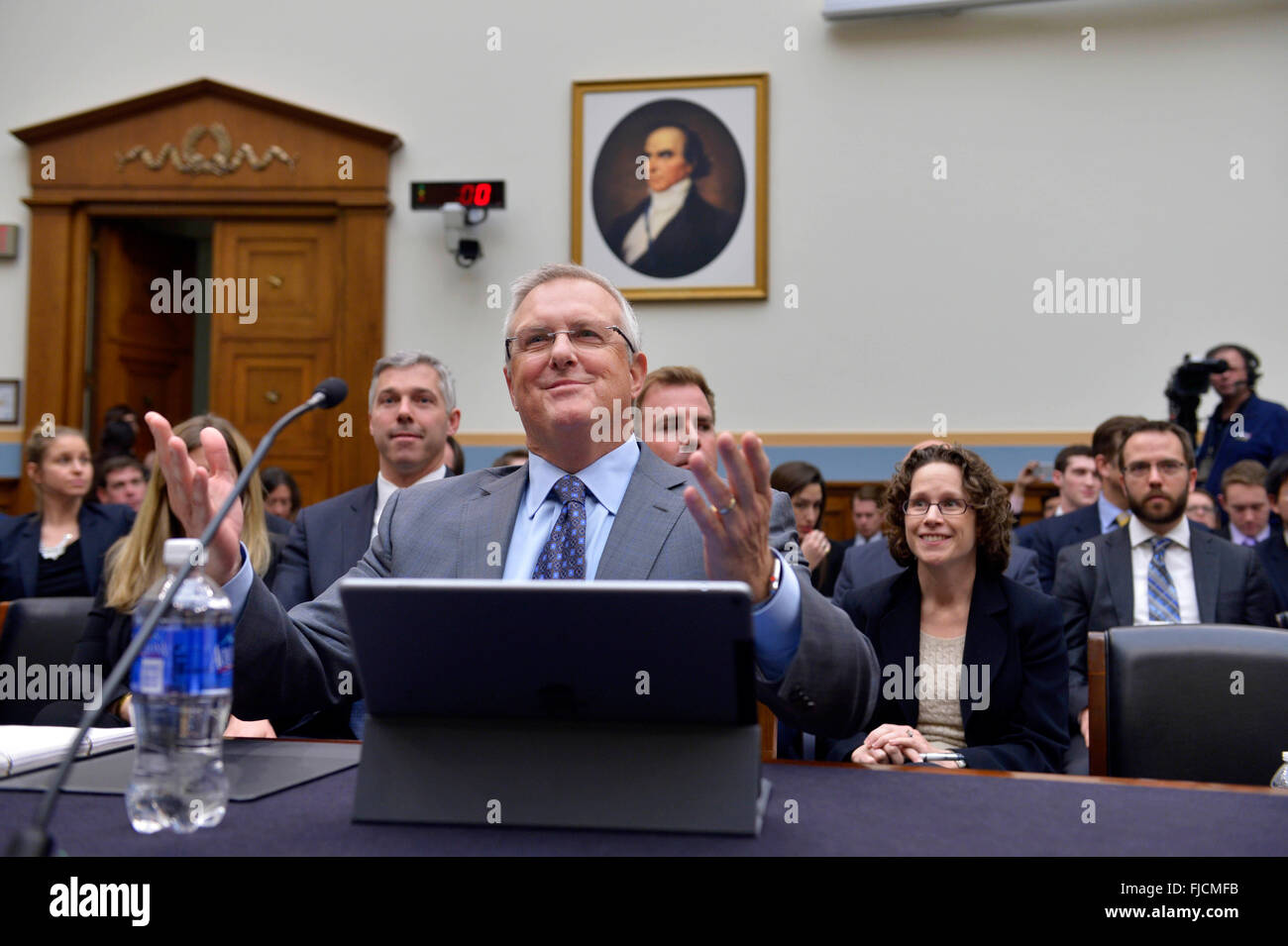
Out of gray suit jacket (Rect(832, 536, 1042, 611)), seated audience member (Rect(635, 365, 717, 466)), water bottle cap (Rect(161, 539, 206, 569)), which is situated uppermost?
seated audience member (Rect(635, 365, 717, 466))

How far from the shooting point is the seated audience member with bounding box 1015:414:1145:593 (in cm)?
396

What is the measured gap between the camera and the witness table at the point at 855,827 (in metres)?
1.01

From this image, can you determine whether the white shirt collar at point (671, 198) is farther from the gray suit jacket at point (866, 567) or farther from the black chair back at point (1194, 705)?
the black chair back at point (1194, 705)

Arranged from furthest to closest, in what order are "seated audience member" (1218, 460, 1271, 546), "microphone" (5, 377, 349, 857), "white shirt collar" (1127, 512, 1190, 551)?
"seated audience member" (1218, 460, 1271, 546) → "white shirt collar" (1127, 512, 1190, 551) → "microphone" (5, 377, 349, 857)

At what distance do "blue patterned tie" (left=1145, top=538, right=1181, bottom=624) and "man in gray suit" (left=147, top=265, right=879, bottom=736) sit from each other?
6.84 ft

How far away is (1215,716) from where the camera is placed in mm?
1936

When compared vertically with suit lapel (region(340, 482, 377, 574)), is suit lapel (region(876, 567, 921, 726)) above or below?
below

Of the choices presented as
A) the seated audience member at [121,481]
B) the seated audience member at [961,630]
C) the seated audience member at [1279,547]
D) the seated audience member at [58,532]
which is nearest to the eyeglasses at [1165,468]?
the seated audience member at [1279,547]

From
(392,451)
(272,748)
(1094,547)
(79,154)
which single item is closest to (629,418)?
(272,748)

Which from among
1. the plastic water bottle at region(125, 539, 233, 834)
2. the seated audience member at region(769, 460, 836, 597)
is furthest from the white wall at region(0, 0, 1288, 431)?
the plastic water bottle at region(125, 539, 233, 834)

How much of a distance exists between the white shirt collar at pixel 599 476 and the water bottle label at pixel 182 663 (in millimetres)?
681

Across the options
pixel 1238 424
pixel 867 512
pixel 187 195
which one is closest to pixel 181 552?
pixel 867 512

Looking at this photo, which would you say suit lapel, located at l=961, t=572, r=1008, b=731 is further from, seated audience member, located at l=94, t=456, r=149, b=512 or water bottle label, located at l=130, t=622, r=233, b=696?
seated audience member, located at l=94, t=456, r=149, b=512
